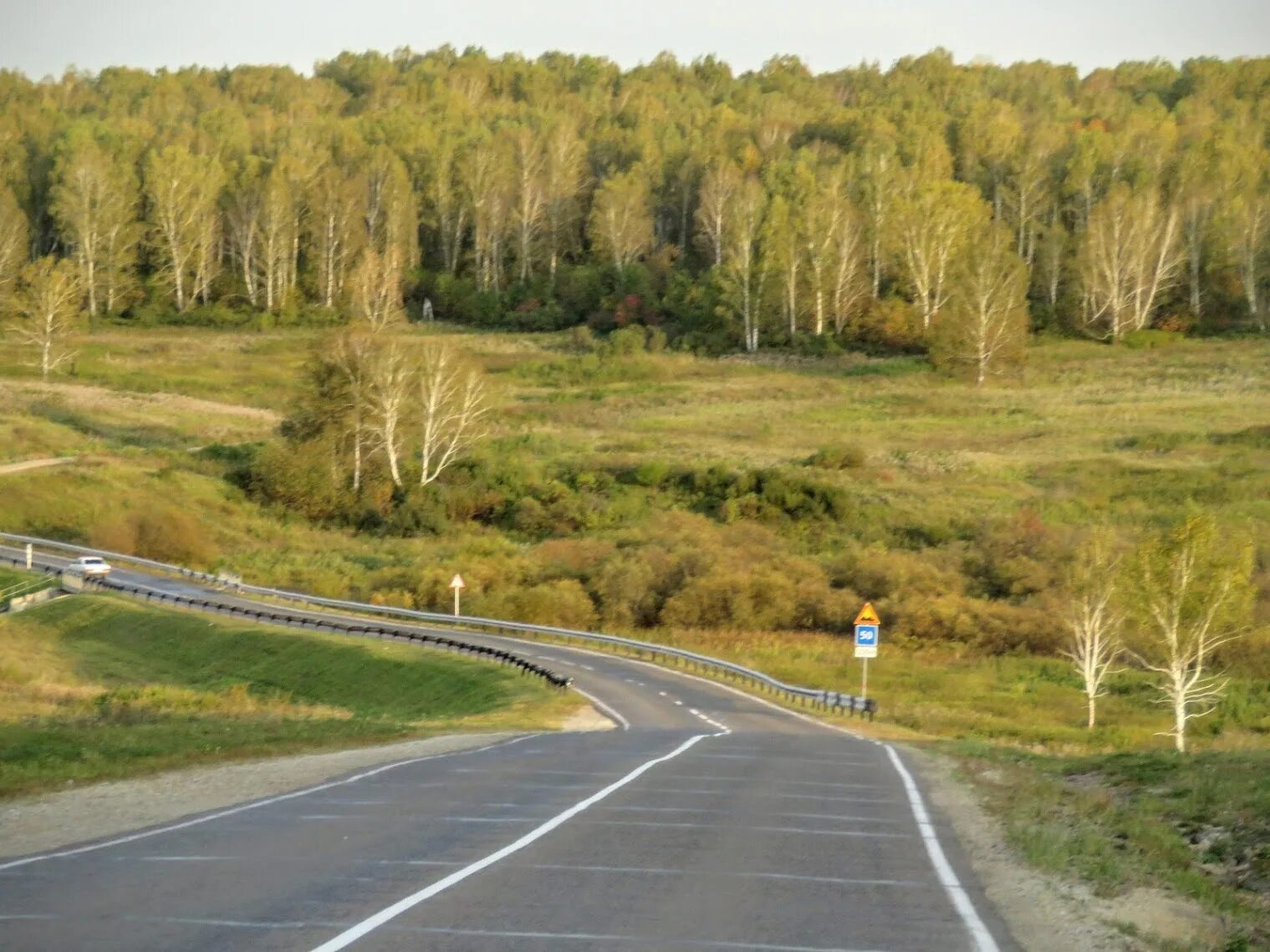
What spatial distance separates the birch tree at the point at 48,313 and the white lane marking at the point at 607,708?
70.7 metres

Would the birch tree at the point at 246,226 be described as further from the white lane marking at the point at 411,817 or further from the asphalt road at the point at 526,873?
the white lane marking at the point at 411,817

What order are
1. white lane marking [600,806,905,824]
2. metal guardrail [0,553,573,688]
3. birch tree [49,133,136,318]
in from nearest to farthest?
white lane marking [600,806,905,824] → metal guardrail [0,553,573,688] → birch tree [49,133,136,318]

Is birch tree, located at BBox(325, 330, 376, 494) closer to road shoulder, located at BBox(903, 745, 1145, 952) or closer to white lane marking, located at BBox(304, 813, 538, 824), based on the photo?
white lane marking, located at BBox(304, 813, 538, 824)

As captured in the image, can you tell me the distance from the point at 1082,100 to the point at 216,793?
195 meters

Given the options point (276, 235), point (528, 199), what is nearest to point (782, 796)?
point (276, 235)

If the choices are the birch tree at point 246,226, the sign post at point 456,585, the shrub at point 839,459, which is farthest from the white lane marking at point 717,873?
the birch tree at point 246,226

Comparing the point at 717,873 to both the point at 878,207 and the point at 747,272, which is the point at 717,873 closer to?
the point at 747,272

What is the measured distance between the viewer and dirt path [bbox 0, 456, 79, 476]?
7619 centimetres

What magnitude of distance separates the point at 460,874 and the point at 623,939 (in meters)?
2.23

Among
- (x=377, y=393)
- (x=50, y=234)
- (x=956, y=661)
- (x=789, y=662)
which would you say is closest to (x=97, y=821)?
(x=789, y=662)

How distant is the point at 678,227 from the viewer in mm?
148750

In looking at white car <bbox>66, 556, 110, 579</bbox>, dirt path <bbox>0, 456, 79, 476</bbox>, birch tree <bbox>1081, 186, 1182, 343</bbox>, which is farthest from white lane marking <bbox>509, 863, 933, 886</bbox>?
birch tree <bbox>1081, 186, 1182, 343</bbox>

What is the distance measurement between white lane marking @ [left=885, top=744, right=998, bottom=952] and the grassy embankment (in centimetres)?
932

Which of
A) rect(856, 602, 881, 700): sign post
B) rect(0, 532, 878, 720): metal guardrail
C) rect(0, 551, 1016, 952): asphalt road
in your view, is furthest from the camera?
rect(0, 532, 878, 720): metal guardrail
